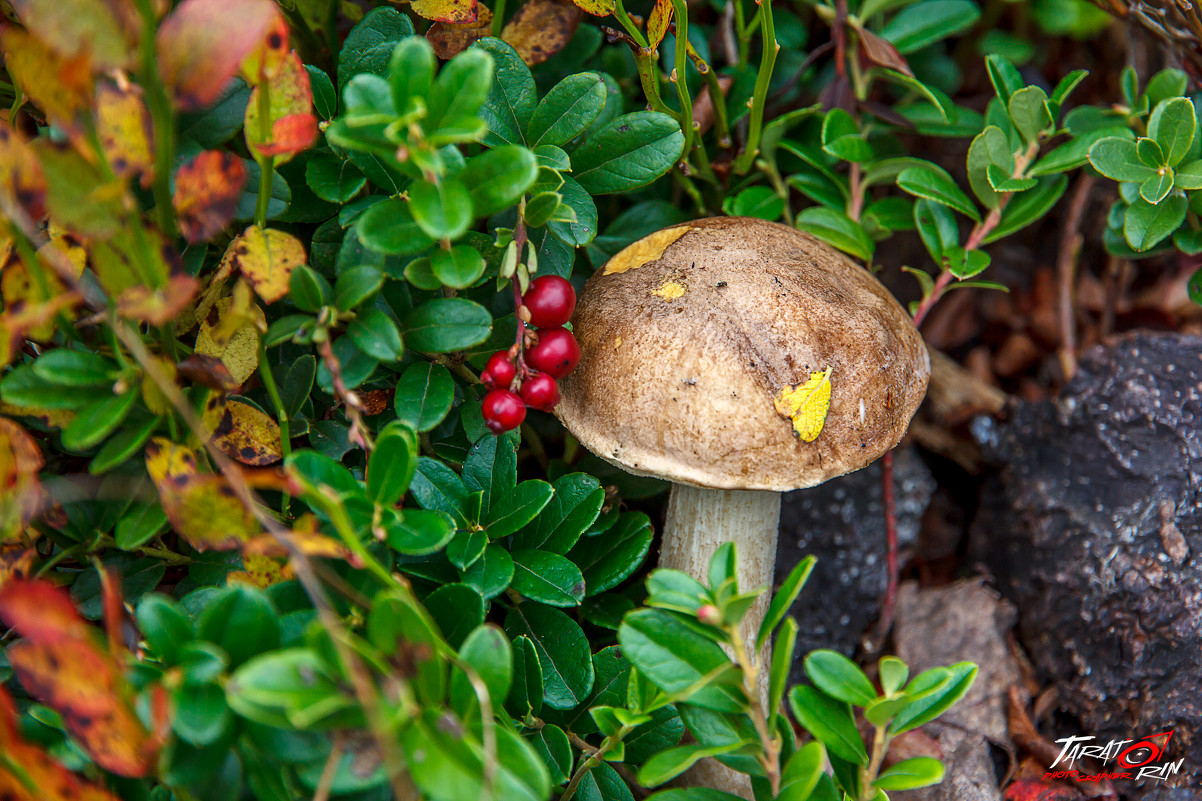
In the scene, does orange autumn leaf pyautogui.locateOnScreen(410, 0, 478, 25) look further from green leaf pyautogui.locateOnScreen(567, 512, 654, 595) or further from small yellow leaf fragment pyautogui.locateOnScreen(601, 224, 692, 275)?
green leaf pyautogui.locateOnScreen(567, 512, 654, 595)

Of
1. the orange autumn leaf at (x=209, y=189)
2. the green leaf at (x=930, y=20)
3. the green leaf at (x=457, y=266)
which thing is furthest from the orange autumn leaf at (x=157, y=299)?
the green leaf at (x=930, y=20)

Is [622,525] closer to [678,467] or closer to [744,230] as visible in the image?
[678,467]

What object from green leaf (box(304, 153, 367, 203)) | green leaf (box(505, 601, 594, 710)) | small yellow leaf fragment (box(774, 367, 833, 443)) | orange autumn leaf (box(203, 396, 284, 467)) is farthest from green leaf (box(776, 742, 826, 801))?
green leaf (box(304, 153, 367, 203))

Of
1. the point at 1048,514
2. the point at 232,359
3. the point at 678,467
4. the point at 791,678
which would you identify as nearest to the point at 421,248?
the point at 232,359

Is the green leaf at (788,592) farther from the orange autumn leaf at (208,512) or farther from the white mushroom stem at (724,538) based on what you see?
the orange autumn leaf at (208,512)

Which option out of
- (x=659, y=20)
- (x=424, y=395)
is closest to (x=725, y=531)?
(x=424, y=395)

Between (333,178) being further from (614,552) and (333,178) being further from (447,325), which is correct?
(614,552)
